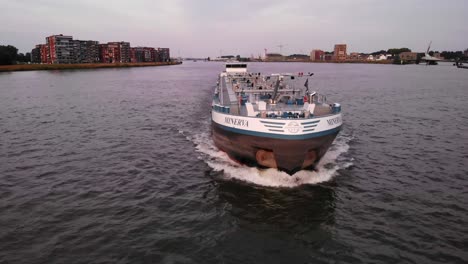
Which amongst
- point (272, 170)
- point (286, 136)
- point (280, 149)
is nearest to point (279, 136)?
point (286, 136)

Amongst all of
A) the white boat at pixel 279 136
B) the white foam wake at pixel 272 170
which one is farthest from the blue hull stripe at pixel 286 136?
the white foam wake at pixel 272 170

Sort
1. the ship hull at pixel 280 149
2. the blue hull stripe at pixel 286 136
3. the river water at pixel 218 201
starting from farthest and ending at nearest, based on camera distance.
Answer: the ship hull at pixel 280 149 → the blue hull stripe at pixel 286 136 → the river water at pixel 218 201

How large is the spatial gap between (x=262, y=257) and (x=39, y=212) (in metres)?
11.8

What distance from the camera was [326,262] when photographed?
1246 centimetres

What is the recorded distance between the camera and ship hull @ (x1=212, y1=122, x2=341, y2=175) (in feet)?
60.8

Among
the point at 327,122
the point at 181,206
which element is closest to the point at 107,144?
the point at 181,206

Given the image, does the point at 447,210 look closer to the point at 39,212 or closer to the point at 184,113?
the point at 39,212

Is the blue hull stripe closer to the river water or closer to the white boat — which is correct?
the white boat

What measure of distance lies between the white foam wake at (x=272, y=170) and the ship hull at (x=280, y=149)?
0.45m

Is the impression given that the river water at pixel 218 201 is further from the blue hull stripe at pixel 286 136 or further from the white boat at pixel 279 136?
the blue hull stripe at pixel 286 136

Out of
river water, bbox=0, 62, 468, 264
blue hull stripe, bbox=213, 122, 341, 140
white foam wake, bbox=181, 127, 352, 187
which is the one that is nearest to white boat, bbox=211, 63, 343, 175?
blue hull stripe, bbox=213, 122, 341, 140

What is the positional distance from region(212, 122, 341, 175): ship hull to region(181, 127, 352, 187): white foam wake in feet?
1.47

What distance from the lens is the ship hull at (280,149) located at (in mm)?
18531

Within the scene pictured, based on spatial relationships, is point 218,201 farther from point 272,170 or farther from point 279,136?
point 279,136
